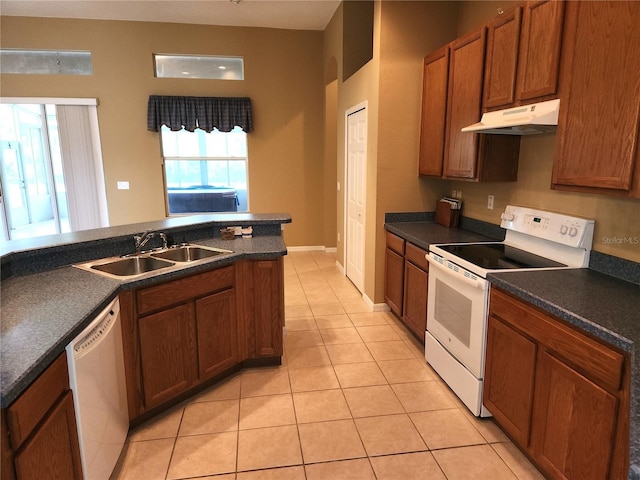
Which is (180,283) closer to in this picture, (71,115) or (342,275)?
(342,275)

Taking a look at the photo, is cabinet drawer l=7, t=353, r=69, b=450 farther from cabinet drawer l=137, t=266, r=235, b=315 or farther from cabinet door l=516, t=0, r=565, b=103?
cabinet door l=516, t=0, r=565, b=103

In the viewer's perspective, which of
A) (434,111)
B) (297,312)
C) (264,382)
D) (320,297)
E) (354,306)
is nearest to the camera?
(264,382)

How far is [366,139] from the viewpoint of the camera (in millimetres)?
3930

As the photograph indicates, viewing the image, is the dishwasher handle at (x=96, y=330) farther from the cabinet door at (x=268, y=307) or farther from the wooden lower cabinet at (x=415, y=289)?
the wooden lower cabinet at (x=415, y=289)

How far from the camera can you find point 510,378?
202 cm

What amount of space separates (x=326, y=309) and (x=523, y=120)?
2529 mm

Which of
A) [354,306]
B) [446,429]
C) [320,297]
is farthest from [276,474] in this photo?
[320,297]

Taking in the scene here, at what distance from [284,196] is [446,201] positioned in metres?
3.13

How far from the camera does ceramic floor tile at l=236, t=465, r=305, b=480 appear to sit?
1.91m

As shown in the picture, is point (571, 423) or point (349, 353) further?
point (349, 353)

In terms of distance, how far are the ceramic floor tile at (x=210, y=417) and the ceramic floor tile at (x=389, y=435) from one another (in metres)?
0.74

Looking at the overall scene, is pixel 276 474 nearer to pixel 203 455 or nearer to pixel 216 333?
pixel 203 455

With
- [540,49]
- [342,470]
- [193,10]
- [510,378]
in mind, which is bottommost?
[342,470]

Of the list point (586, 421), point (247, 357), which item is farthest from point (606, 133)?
point (247, 357)
